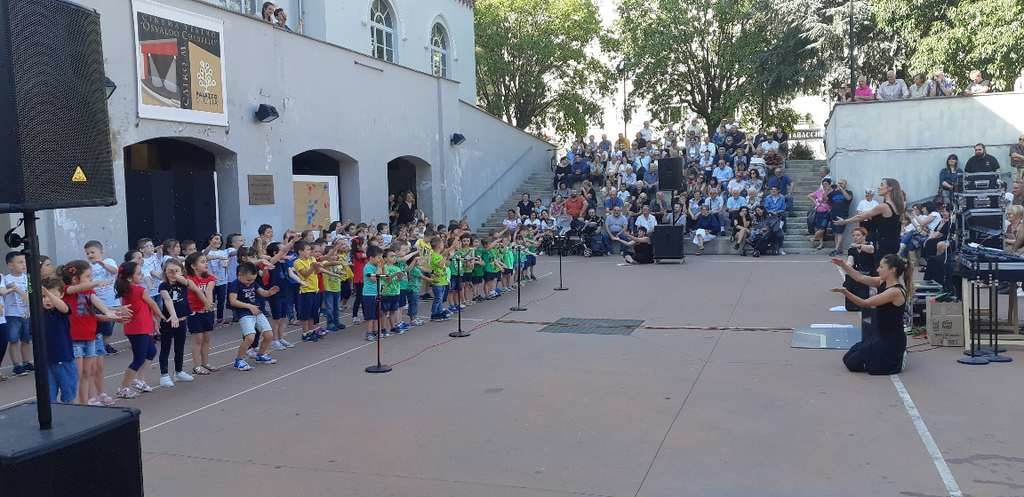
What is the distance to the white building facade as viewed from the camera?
13.2 m

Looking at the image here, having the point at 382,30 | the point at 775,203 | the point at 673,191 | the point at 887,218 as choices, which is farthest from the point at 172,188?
the point at 775,203

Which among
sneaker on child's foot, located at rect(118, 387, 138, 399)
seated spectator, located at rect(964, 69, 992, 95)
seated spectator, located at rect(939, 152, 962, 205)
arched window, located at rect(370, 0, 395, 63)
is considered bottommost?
sneaker on child's foot, located at rect(118, 387, 138, 399)

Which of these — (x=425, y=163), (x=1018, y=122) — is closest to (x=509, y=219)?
(x=425, y=163)

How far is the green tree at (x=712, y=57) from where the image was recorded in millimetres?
32688

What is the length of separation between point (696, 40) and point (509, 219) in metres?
17.7

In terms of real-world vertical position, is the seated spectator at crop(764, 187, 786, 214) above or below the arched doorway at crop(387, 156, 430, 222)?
below

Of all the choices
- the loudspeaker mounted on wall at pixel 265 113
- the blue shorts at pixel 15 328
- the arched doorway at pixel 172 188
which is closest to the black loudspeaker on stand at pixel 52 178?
the blue shorts at pixel 15 328

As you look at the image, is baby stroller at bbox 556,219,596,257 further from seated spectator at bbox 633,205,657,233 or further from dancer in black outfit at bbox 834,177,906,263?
dancer in black outfit at bbox 834,177,906,263

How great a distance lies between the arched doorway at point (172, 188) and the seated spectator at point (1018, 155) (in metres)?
18.0

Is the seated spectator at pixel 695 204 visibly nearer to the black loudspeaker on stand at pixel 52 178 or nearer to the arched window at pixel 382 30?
the arched window at pixel 382 30

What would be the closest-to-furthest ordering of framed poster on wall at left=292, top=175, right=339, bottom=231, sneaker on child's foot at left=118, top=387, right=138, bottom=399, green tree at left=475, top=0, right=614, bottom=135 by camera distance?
Answer: 1. sneaker on child's foot at left=118, top=387, right=138, bottom=399
2. framed poster on wall at left=292, top=175, right=339, bottom=231
3. green tree at left=475, top=0, right=614, bottom=135

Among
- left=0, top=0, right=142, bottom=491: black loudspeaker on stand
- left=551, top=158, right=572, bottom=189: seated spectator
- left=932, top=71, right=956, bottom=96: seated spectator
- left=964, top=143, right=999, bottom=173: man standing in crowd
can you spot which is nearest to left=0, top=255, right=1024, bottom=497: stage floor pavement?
left=0, top=0, right=142, bottom=491: black loudspeaker on stand

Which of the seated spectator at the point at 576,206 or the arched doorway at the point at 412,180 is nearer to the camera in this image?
the arched doorway at the point at 412,180

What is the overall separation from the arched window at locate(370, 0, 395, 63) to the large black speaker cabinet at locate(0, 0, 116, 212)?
21374mm
